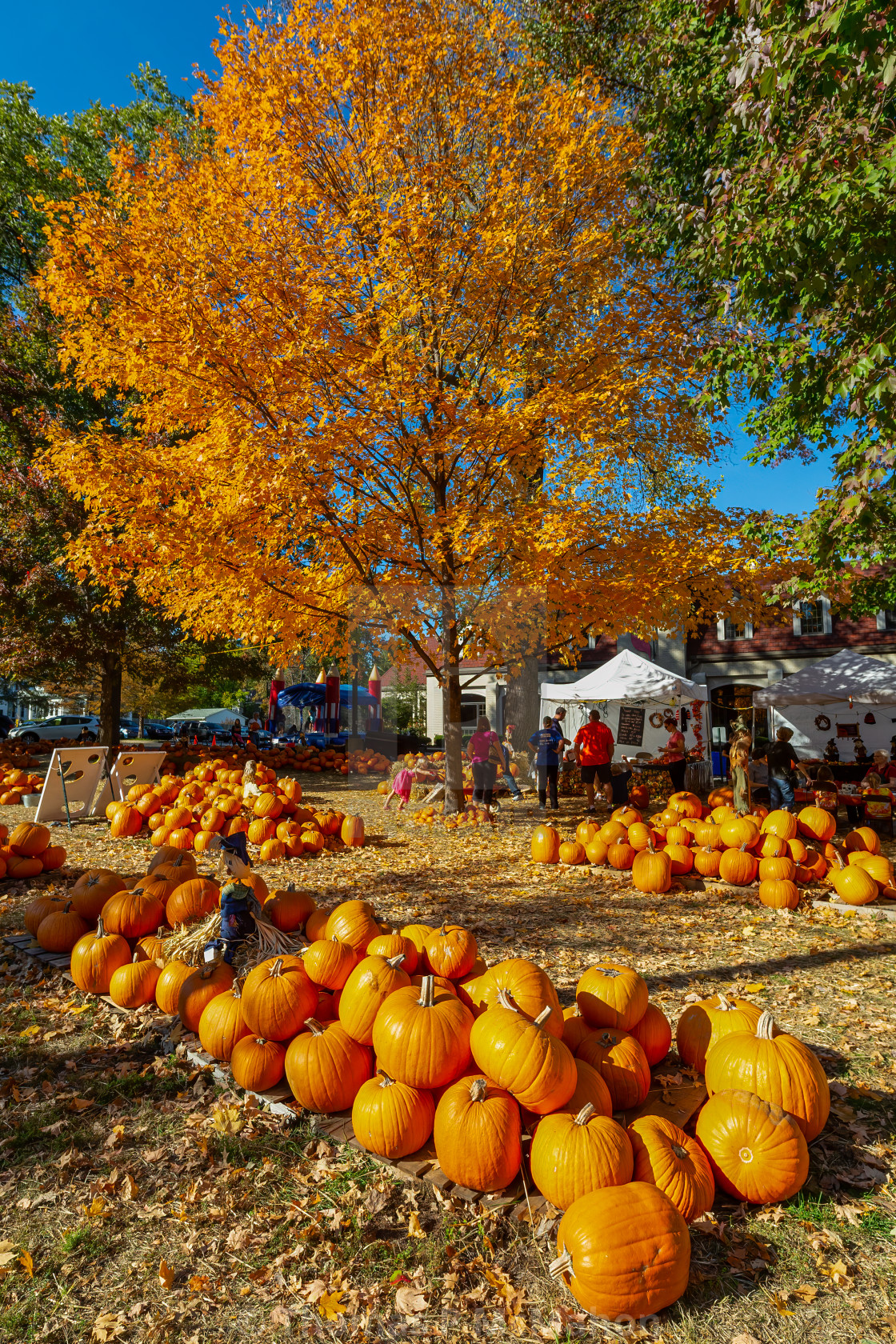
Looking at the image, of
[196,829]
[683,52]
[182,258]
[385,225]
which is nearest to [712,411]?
[385,225]

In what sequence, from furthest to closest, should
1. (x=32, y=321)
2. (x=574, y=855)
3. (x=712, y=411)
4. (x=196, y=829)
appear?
1. (x=32, y=321)
2. (x=712, y=411)
3. (x=196, y=829)
4. (x=574, y=855)

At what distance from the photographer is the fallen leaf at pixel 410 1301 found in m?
2.05

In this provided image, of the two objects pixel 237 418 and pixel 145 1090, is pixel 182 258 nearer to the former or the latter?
pixel 237 418

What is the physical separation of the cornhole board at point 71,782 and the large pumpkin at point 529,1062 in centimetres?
865

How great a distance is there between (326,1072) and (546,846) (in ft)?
17.7

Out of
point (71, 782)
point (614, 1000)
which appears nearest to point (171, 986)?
point (614, 1000)

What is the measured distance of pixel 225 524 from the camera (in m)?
8.27

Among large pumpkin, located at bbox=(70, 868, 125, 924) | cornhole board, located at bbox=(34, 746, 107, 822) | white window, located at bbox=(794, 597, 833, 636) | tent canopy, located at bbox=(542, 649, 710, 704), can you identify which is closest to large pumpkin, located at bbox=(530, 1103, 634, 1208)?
large pumpkin, located at bbox=(70, 868, 125, 924)

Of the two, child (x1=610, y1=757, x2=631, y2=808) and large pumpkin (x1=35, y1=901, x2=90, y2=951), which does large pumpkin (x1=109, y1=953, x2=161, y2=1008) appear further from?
child (x1=610, y1=757, x2=631, y2=808)

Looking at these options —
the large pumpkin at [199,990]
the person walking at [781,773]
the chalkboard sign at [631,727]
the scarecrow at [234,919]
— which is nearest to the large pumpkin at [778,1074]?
the large pumpkin at [199,990]

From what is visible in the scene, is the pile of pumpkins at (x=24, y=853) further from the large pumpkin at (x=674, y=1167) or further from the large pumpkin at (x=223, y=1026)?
the large pumpkin at (x=674, y=1167)

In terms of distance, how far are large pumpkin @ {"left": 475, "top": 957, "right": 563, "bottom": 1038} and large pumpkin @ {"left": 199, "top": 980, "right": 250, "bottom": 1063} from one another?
3.81ft

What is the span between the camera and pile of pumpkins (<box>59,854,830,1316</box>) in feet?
6.91

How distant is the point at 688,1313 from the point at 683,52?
45.5 feet
